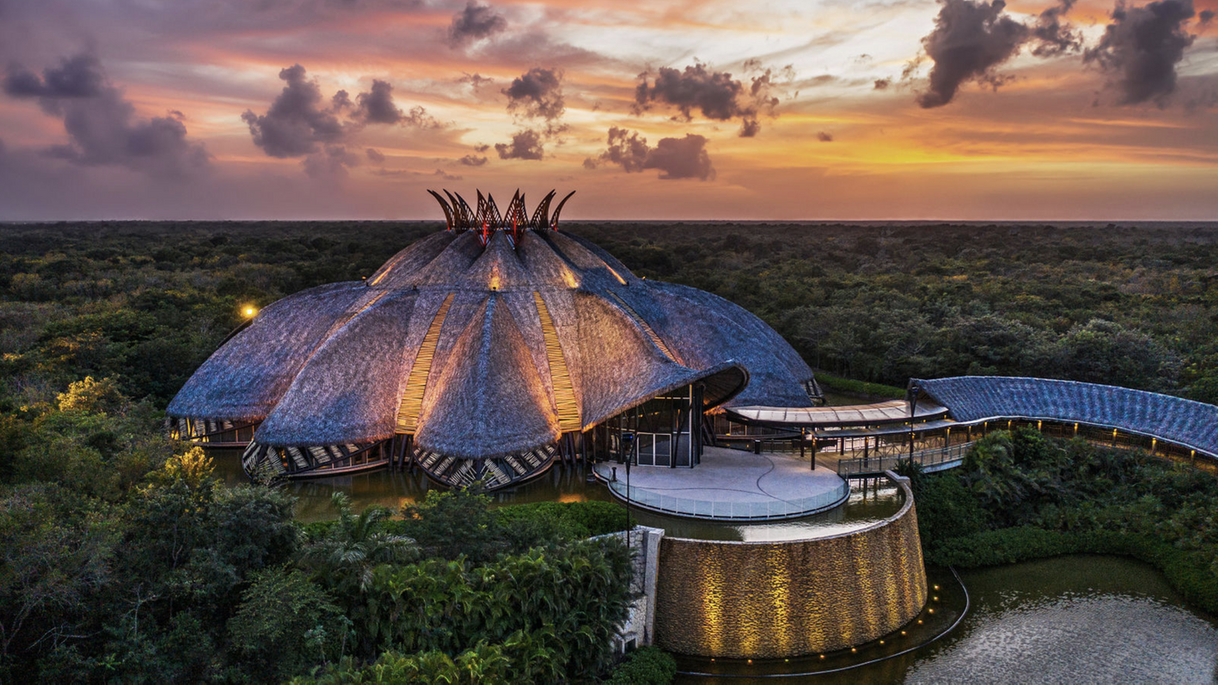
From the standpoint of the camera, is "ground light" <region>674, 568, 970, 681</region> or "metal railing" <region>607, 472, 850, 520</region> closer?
"ground light" <region>674, 568, 970, 681</region>

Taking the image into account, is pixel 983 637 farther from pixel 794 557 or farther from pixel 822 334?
pixel 822 334

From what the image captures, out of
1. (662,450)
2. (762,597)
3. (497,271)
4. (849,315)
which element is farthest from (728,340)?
(849,315)

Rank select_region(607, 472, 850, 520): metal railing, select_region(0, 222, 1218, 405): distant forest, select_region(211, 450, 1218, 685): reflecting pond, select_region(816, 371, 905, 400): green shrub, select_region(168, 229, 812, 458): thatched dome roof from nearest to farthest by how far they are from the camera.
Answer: select_region(211, 450, 1218, 685): reflecting pond → select_region(607, 472, 850, 520): metal railing → select_region(168, 229, 812, 458): thatched dome roof → select_region(0, 222, 1218, 405): distant forest → select_region(816, 371, 905, 400): green shrub

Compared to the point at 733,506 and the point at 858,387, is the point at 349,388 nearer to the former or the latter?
the point at 733,506

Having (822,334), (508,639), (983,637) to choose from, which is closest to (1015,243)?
(822,334)

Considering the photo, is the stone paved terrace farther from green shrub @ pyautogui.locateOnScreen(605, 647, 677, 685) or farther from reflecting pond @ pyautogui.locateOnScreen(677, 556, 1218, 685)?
reflecting pond @ pyautogui.locateOnScreen(677, 556, 1218, 685)

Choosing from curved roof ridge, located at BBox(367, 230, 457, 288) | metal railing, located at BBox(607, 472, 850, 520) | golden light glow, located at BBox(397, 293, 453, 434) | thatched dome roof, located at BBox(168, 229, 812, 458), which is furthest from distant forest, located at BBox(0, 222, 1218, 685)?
curved roof ridge, located at BBox(367, 230, 457, 288)
